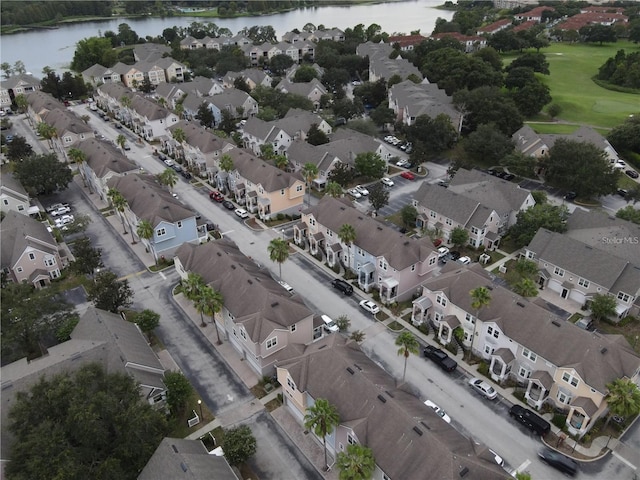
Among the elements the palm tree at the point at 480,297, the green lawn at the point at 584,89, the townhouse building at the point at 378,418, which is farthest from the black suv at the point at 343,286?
the green lawn at the point at 584,89

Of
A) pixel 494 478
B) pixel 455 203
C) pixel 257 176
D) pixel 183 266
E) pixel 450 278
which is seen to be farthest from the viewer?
pixel 257 176

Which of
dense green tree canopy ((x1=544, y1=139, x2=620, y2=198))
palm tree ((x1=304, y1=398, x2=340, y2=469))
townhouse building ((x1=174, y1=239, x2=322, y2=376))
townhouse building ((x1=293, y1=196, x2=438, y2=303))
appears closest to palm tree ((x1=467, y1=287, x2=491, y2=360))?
townhouse building ((x1=293, y1=196, x2=438, y2=303))

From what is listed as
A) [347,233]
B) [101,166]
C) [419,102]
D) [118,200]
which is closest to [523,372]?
[347,233]

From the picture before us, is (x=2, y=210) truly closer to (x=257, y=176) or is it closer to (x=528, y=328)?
(x=257, y=176)

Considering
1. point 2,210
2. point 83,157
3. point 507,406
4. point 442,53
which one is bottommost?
point 507,406

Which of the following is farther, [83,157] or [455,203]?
[83,157]

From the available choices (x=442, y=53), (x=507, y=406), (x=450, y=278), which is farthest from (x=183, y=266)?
(x=442, y=53)

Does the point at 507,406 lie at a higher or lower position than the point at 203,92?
lower

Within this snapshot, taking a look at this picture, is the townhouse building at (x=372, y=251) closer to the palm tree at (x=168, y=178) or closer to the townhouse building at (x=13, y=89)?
the palm tree at (x=168, y=178)
